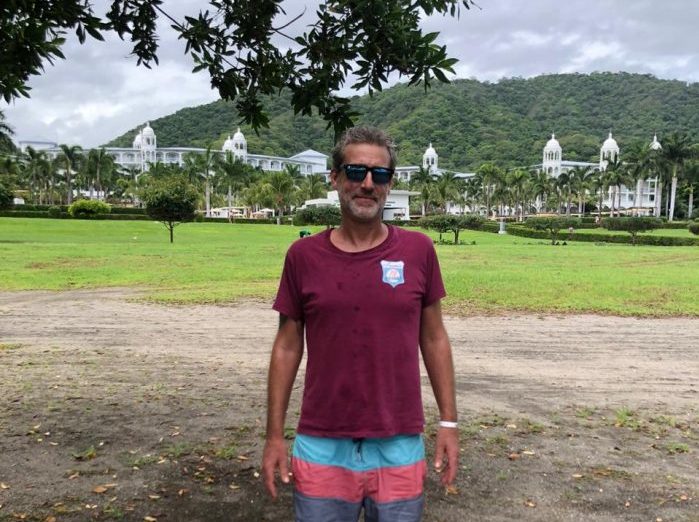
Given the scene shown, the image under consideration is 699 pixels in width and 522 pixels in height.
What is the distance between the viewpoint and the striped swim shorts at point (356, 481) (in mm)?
2480

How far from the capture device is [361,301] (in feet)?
8.00

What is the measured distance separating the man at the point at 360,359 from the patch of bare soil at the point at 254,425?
1794mm

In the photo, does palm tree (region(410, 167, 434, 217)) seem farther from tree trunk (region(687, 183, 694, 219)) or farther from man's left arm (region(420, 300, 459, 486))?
man's left arm (region(420, 300, 459, 486))

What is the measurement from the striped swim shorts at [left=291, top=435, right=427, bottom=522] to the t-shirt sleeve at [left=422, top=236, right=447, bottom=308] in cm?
57

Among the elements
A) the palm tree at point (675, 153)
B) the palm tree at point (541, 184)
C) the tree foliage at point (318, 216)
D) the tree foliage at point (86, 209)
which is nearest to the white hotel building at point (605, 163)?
the palm tree at point (541, 184)

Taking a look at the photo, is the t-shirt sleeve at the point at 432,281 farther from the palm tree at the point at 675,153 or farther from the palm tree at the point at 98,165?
the palm tree at the point at 98,165

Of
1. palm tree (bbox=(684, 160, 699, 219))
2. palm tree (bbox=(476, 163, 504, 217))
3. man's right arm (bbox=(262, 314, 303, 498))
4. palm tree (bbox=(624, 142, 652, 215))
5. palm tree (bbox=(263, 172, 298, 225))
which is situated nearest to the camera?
man's right arm (bbox=(262, 314, 303, 498))

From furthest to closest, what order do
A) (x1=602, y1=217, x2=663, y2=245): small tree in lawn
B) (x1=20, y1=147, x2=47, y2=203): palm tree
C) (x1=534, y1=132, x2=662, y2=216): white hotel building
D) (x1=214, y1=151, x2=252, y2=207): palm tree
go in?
(x1=534, y1=132, x2=662, y2=216): white hotel building → (x1=20, y1=147, x2=47, y2=203): palm tree → (x1=214, y1=151, x2=252, y2=207): palm tree → (x1=602, y1=217, x2=663, y2=245): small tree in lawn

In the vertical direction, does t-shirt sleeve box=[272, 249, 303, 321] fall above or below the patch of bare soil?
above

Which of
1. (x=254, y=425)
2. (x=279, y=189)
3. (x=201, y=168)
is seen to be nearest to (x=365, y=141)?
(x=254, y=425)

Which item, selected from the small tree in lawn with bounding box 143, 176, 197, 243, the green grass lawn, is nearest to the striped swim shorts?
the green grass lawn

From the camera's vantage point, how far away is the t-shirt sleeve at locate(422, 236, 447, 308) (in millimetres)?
2623

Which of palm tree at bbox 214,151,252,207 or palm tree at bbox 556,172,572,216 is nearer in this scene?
palm tree at bbox 214,151,252,207

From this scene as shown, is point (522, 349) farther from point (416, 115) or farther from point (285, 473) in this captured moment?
point (416, 115)
